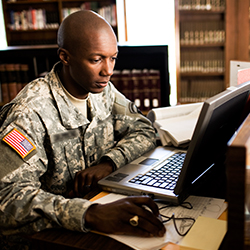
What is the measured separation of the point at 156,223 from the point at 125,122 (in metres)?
0.76

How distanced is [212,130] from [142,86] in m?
1.71

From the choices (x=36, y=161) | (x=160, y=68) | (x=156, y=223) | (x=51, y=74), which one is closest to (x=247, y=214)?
(x=156, y=223)

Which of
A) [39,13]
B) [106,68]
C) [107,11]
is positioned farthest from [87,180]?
[39,13]

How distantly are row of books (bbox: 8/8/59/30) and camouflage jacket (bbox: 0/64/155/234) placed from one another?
135 inches

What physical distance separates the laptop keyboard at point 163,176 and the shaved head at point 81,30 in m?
0.50

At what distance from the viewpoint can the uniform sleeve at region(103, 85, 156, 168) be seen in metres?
1.26

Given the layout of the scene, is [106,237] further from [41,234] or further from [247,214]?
[247,214]

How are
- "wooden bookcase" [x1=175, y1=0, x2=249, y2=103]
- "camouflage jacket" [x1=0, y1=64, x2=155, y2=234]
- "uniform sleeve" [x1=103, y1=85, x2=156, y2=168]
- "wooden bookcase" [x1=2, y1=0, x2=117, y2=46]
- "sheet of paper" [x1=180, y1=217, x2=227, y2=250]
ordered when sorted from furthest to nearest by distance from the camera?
"wooden bookcase" [x1=2, y1=0, x2=117, y2=46], "wooden bookcase" [x1=175, y1=0, x2=249, y2=103], "uniform sleeve" [x1=103, y1=85, x2=156, y2=168], "camouflage jacket" [x1=0, y1=64, x2=155, y2=234], "sheet of paper" [x1=180, y1=217, x2=227, y2=250]

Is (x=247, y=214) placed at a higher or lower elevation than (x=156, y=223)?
higher

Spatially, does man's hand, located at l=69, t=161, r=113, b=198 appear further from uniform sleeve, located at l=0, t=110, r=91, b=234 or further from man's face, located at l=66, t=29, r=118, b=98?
man's face, located at l=66, t=29, r=118, b=98

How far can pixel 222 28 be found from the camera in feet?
13.5

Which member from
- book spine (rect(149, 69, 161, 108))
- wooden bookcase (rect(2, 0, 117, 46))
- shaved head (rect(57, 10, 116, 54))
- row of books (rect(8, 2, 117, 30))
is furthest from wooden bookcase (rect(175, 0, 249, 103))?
shaved head (rect(57, 10, 116, 54))

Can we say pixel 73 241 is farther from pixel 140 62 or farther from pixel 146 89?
pixel 140 62

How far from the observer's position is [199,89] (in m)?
4.35
